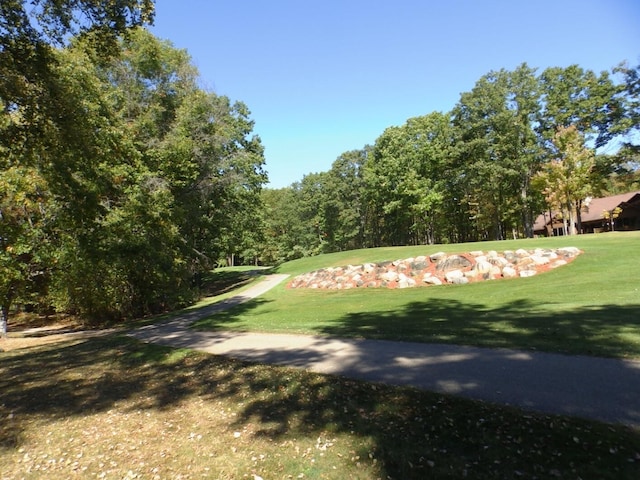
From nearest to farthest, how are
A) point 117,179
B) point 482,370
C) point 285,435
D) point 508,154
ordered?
point 285,435 → point 482,370 → point 117,179 → point 508,154

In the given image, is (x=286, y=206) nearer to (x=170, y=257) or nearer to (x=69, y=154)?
(x=170, y=257)

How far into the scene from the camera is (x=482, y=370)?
17.6ft

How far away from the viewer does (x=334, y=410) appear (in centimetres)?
468

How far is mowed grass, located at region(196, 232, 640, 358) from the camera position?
6742mm

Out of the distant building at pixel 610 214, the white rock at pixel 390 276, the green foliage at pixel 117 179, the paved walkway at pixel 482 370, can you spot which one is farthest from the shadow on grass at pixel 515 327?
the distant building at pixel 610 214

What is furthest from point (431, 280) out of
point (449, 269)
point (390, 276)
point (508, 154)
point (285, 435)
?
point (508, 154)

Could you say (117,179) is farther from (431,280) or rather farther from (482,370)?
(482,370)

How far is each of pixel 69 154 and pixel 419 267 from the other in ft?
48.7

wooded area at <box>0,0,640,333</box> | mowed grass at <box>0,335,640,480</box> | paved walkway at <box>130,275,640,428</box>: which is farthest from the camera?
wooded area at <box>0,0,640,333</box>

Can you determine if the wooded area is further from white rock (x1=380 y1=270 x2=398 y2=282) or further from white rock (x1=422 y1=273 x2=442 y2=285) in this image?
white rock (x1=422 y1=273 x2=442 y2=285)

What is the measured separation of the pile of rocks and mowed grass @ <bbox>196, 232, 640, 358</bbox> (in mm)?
897

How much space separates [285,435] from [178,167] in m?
18.1

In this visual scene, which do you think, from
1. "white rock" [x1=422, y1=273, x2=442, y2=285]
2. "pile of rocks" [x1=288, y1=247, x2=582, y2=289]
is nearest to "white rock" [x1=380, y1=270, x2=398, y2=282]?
"pile of rocks" [x1=288, y1=247, x2=582, y2=289]

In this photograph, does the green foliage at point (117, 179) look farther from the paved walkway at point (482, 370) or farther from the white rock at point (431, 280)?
the white rock at point (431, 280)
